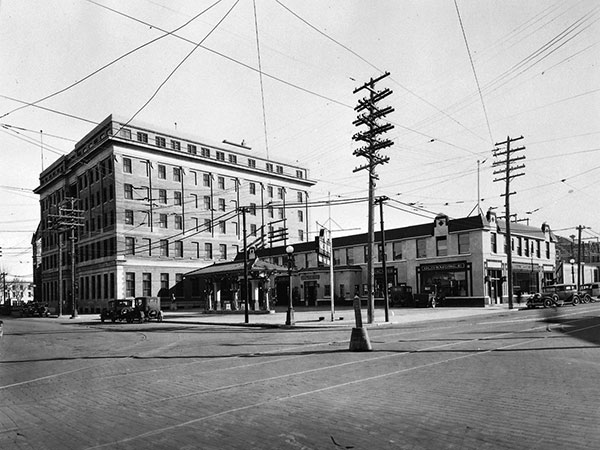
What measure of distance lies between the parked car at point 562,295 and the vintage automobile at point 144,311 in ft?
96.4

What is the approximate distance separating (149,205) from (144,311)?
93.1ft

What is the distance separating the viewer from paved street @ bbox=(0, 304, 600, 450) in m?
5.99

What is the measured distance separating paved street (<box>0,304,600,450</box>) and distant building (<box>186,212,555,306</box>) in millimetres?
28809

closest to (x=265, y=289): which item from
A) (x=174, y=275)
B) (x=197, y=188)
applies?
(x=174, y=275)

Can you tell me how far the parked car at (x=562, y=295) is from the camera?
38344 millimetres

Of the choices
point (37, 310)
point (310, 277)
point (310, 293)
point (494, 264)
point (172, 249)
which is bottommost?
point (37, 310)

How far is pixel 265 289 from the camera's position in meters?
41.4

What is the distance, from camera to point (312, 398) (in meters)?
8.09

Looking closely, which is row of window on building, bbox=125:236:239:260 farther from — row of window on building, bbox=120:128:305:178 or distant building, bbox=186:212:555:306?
distant building, bbox=186:212:555:306

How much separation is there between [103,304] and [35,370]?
172ft

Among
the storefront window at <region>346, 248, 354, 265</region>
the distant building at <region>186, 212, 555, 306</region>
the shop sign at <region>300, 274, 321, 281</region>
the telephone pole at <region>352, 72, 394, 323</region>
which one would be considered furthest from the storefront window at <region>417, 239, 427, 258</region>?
the telephone pole at <region>352, 72, 394, 323</region>

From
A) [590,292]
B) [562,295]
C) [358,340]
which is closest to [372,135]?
[358,340]

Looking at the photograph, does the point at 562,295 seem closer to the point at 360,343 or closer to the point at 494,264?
the point at 494,264

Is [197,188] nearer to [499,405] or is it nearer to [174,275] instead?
[174,275]
